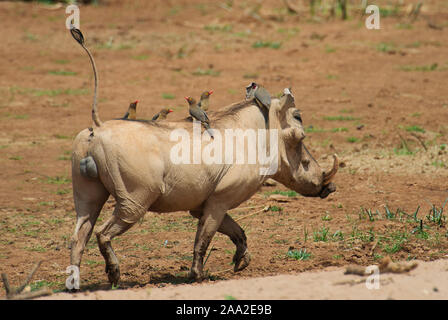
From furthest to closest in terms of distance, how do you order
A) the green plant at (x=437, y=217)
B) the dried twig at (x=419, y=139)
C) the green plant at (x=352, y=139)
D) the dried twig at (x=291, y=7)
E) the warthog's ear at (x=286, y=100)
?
the dried twig at (x=291, y=7), the green plant at (x=352, y=139), the dried twig at (x=419, y=139), the green plant at (x=437, y=217), the warthog's ear at (x=286, y=100)

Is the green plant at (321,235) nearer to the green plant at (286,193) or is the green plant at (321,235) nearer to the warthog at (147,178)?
the warthog at (147,178)

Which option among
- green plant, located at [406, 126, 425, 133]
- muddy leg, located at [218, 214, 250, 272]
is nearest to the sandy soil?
muddy leg, located at [218, 214, 250, 272]

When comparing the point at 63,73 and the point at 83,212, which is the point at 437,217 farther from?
the point at 63,73

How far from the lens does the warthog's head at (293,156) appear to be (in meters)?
6.60

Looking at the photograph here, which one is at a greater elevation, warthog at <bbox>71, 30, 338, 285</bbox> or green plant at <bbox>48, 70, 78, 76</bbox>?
green plant at <bbox>48, 70, 78, 76</bbox>

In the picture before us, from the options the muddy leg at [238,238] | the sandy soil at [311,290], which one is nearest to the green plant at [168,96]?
the muddy leg at [238,238]

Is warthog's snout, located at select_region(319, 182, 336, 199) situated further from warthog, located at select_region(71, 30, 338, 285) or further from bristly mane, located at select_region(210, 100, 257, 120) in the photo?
bristly mane, located at select_region(210, 100, 257, 120)

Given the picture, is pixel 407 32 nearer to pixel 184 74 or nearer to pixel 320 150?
pixel 184 74

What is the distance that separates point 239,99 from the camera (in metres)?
13.2

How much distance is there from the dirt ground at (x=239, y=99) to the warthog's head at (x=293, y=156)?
2.20 feet

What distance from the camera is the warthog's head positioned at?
660 cm

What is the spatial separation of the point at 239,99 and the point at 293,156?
6.58 m

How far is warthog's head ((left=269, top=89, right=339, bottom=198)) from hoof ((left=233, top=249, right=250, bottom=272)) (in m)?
0.72

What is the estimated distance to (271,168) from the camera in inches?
257
